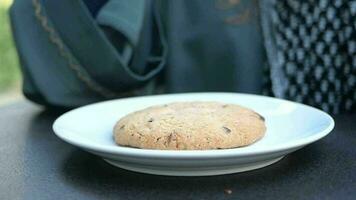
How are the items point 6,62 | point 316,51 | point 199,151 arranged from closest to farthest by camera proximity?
point 199,151, point 316,51, point 6,62

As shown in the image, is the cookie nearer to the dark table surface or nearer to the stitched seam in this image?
the dark table surface

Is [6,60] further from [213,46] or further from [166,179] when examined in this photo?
[166,179]

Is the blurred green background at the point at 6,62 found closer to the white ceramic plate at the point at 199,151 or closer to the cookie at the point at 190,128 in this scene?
the white ceramic plate at the point at 199,151

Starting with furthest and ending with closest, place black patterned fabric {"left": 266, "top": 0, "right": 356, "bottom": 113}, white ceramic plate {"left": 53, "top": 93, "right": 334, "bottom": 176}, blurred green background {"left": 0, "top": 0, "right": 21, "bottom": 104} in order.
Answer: blurred green background {"left": 0, "top": 0, "right": 21, "bottom": 104} → black patterned fabric {"left": 266, "top": 0, "right": 356, "bottom": 113} → white ceramic plate {"left": 53, "top": 93, "right": 334, "bottom": 176}

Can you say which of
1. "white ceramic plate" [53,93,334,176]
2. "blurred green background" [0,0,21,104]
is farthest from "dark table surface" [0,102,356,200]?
"blurred green background" [0,0,21,104]

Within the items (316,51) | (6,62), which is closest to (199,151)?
(316,51)

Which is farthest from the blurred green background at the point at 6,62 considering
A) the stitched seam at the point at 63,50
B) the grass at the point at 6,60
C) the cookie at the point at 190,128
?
the cookie at the point at 190,128
